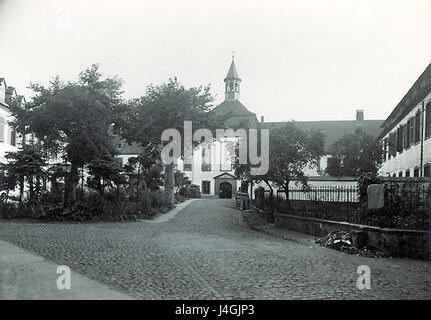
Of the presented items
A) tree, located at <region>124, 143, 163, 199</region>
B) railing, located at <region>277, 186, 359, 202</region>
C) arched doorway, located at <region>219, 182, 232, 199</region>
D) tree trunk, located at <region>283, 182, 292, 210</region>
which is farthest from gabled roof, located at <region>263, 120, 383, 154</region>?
railing, located at <region>277, 186, 359, 202</region>

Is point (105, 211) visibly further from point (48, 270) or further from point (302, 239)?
point (48, 270)

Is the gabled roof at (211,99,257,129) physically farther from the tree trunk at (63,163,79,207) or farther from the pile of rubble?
the pile of rubble

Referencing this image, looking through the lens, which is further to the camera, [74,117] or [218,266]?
[74,117]

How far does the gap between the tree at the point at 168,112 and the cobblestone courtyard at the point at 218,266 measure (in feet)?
37.0

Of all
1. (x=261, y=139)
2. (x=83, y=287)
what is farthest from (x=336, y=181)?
(x=83, y=287)

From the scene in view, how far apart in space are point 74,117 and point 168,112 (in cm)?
680

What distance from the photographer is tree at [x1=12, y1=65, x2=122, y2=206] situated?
16.9 m

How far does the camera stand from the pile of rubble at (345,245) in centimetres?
943

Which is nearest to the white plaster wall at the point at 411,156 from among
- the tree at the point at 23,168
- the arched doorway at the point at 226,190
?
the tree at the point at 23,168

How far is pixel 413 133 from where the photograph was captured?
62.1ft

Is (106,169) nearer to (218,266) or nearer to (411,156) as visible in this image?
(218,266)

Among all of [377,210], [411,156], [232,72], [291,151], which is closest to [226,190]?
[232,72]

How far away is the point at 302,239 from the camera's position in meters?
11.9

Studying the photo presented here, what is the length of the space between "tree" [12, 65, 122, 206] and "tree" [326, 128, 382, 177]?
18.0 meters
